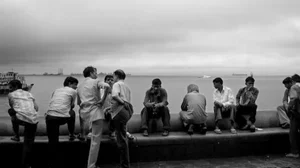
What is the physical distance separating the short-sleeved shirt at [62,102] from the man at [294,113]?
465cm

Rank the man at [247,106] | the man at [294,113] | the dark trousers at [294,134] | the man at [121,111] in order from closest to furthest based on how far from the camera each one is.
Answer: the man at [121,111]
the man at [294,113]
the dark trousers at [294,134]
the man at [247,106]

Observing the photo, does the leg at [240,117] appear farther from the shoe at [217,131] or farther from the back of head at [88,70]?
the back of head at [88,70]

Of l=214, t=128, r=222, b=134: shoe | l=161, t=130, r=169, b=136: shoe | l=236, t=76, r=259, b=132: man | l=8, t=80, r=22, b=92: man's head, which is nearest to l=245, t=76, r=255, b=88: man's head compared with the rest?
l=236, t=76, r=259, b=132: man

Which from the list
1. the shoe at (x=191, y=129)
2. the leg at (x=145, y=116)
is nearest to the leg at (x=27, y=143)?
the leg at (x=145, y=116)

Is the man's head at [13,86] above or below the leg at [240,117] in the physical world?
above

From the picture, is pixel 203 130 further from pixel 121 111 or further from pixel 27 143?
pixel 27 143

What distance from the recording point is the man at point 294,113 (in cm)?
579

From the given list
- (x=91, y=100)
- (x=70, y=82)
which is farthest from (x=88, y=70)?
(x=70, y=82)

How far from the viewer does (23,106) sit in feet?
16.4

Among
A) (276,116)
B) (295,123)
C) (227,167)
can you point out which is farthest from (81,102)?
(276,116)

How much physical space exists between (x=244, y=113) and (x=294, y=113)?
3.96 ft

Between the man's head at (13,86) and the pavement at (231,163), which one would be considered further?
the pavement at (231,163)

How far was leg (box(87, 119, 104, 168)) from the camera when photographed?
4934 millimetres

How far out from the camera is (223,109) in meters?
6.66
